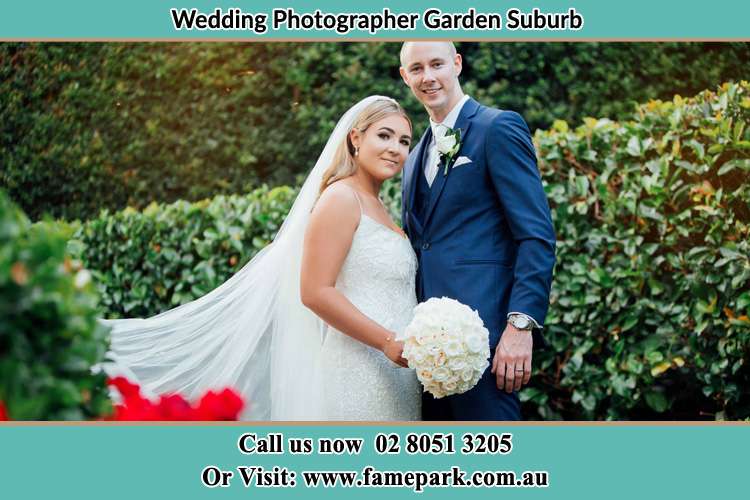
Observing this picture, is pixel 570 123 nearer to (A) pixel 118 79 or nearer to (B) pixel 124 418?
(A) pixel 118 79

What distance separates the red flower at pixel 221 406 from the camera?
2086 mm

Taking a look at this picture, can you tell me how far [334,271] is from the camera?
348 cm

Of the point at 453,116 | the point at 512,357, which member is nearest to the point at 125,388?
the point at 512,357

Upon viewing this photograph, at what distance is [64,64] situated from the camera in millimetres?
8844

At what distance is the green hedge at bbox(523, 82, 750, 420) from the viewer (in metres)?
4.58

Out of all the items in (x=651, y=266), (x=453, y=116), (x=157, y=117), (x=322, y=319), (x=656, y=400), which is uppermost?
(x=157, y=117)

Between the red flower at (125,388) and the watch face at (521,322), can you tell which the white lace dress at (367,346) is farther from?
the red flower at (125,388)

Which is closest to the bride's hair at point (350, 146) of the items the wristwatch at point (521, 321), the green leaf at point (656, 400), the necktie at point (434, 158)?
the necktie at point (434, 158)

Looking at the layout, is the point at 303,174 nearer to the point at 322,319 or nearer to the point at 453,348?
the point at 322,319

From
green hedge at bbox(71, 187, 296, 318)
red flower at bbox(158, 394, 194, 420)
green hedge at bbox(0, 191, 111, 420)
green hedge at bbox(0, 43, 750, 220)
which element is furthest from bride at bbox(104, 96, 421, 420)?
green hedge at bbox(0, 43, 750, 220)

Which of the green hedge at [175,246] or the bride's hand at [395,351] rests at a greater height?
the green hedge at [175,246]

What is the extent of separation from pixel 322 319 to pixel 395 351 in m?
0.38

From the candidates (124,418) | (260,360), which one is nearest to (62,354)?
(124,418)

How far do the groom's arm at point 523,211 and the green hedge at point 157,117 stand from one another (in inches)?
195
